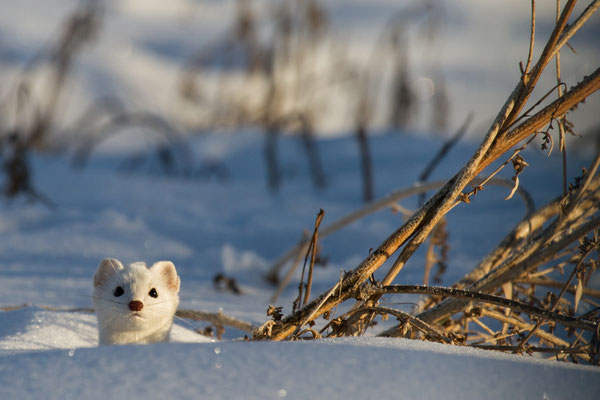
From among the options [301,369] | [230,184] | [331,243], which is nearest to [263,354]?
[301,369]

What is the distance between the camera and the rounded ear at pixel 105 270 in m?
1.62

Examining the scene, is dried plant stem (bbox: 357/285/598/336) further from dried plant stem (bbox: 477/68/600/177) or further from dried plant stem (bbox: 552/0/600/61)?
dried plant stem (bbox: 552/0/600/61)

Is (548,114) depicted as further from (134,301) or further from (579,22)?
(134,301)

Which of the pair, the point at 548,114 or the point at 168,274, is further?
the point at 168,274

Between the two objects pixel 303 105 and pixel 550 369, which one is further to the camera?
pixel 303 105

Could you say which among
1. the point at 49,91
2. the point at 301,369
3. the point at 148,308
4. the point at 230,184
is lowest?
the point at 301,369

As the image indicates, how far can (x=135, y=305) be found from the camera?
5.01 ft

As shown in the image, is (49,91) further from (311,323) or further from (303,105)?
(311,323)

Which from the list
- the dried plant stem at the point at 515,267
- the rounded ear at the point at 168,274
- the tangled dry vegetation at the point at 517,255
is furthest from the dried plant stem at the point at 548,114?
the rounded ear at the point at 168,274

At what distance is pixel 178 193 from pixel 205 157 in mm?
1808

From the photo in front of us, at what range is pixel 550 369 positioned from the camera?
3.50ft

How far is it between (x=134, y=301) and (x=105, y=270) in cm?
16

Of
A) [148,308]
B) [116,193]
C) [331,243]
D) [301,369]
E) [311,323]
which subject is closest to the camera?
[301,369]

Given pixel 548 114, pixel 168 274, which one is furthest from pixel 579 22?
pixel 168 274
